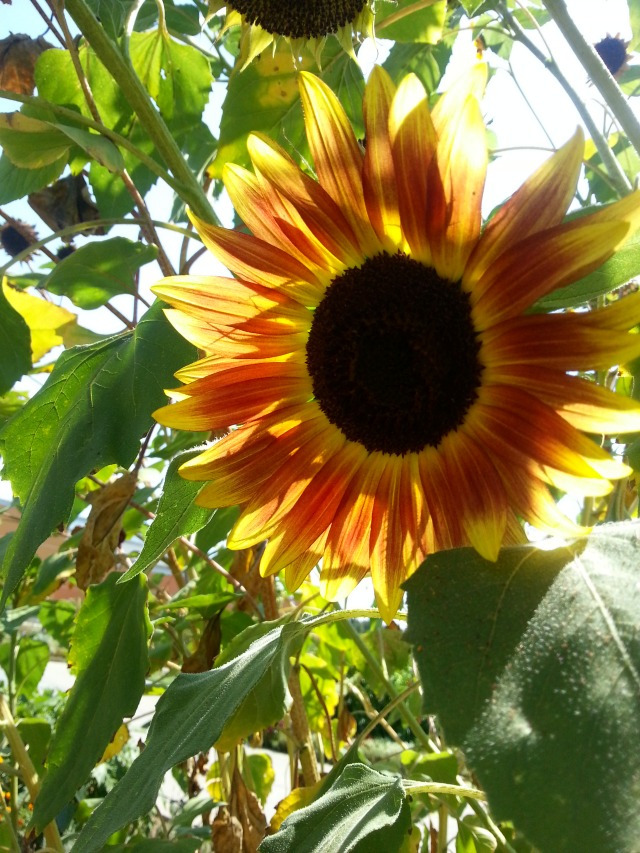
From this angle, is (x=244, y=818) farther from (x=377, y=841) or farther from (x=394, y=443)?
(x=394, y=443)

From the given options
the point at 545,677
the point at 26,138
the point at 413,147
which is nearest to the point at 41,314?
the point at 26,138

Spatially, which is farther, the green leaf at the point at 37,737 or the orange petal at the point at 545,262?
the green leaf at the point at 37,737

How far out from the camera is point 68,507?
0.62 m

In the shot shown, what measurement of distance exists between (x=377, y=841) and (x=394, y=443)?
287 millimetres

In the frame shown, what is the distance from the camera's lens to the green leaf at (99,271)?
888 millimetres

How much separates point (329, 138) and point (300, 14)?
0.41 m

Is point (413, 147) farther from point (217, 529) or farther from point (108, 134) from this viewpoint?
point (217, 529)

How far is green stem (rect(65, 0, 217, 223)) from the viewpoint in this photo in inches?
28.1

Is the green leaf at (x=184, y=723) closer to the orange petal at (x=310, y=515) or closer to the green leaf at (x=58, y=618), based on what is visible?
the orange petal at (x=310, y=515)

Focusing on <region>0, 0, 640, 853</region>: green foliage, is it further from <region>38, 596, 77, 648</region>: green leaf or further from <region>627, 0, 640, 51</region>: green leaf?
<region>38, 596, 77, 648</region>: green leaf

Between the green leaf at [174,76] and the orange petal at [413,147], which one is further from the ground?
the green leaf at [174,76]

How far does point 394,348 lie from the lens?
60 cm

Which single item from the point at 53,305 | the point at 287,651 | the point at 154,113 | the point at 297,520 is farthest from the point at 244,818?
the point at 154,113

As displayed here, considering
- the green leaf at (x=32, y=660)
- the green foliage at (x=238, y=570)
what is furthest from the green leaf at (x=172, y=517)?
the green leaf at (x=32, y=660)
